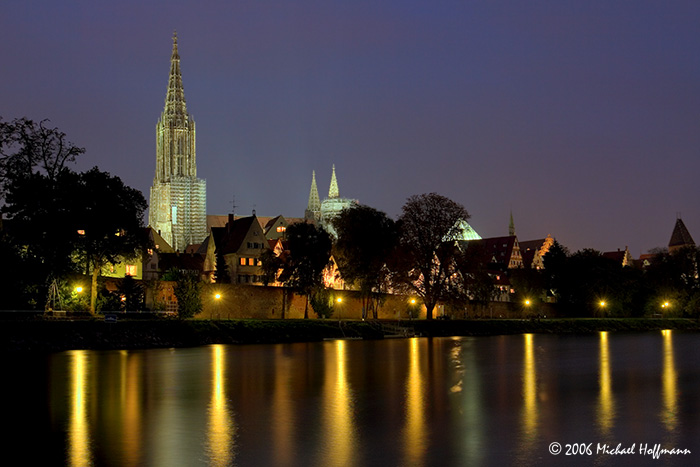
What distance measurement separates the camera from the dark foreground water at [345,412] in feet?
57.3

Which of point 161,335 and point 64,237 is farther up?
point 64,237

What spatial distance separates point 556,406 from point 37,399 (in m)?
15.6

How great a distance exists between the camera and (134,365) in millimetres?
38969

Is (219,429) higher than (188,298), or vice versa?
(188,298)

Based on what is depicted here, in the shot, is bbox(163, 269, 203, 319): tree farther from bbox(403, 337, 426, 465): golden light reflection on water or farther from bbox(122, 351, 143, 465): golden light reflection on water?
bbox(403, 337, 426, 465): golden light reflection on water

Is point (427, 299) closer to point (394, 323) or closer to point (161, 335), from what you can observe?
point (394, 323)

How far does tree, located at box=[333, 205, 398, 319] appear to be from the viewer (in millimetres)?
80250

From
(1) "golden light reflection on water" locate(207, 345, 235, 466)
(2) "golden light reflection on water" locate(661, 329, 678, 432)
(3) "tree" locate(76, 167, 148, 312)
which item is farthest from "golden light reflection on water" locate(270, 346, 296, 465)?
(3) "tree" locate(76, 167, 148, 312)

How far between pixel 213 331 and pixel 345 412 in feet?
130

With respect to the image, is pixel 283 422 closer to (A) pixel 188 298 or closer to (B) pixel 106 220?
(B) pixel 106 220

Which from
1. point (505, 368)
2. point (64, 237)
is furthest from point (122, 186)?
point (505, 368)

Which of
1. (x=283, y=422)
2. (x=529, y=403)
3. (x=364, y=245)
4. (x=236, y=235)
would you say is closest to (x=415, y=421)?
(x=283, y=422)

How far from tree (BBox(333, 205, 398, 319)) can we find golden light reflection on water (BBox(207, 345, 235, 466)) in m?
48.6

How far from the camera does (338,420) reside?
21.9 m
